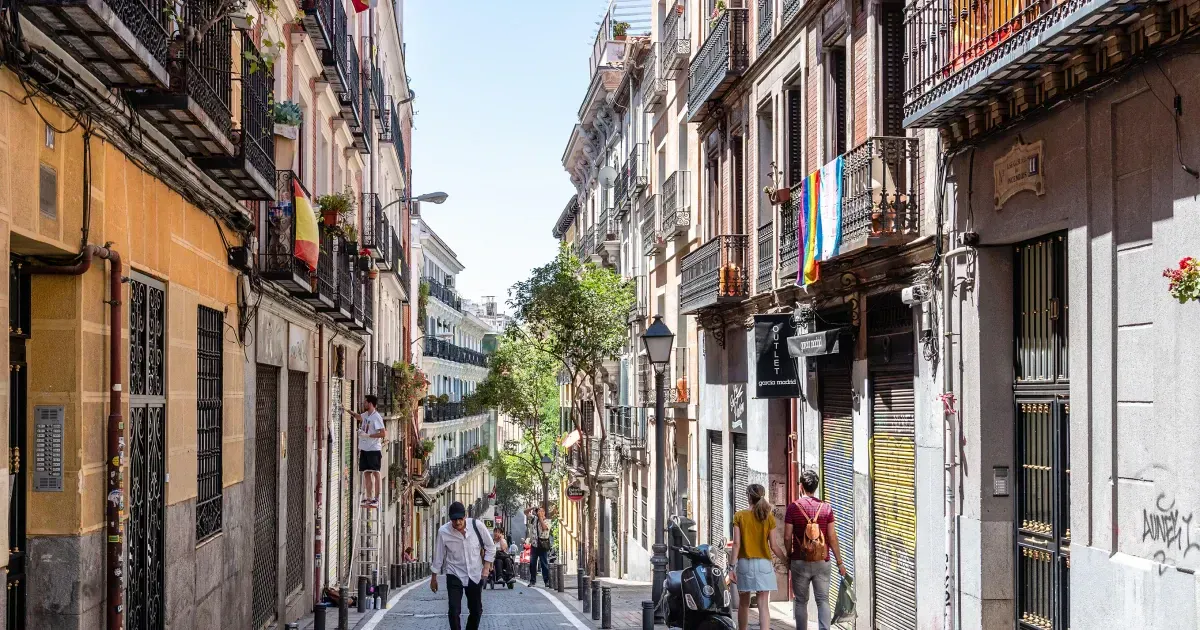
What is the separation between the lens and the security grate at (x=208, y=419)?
1260cm

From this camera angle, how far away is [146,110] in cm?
939

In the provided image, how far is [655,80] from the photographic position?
102ft

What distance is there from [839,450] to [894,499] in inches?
92.2

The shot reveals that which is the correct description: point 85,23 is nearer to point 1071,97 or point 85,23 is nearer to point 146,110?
point 146,110

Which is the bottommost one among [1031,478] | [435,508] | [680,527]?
[435,508]

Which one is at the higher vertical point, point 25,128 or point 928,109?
point 928,109

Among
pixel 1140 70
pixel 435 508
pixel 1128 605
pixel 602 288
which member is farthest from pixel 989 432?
pixel 435 508

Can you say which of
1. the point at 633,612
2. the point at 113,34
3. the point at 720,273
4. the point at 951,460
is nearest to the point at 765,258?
the point at 720,273

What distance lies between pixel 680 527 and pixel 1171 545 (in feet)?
27.3

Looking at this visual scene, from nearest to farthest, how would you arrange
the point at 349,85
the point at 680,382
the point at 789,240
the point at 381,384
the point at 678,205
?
the point at 789,240, the point at 349,85, the point at 678,205, the point at 680,382, the point at 381,384

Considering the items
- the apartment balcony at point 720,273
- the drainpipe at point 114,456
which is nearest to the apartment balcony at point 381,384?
the apartment balcony at point 720,273

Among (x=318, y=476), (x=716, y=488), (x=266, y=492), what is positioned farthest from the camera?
(x=716, y=488)

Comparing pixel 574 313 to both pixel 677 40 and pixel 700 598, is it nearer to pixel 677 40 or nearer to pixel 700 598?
pixel 677 40

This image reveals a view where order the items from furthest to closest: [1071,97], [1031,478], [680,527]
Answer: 1. [680,527]
2. [1031,478]
3. [1071,97]
